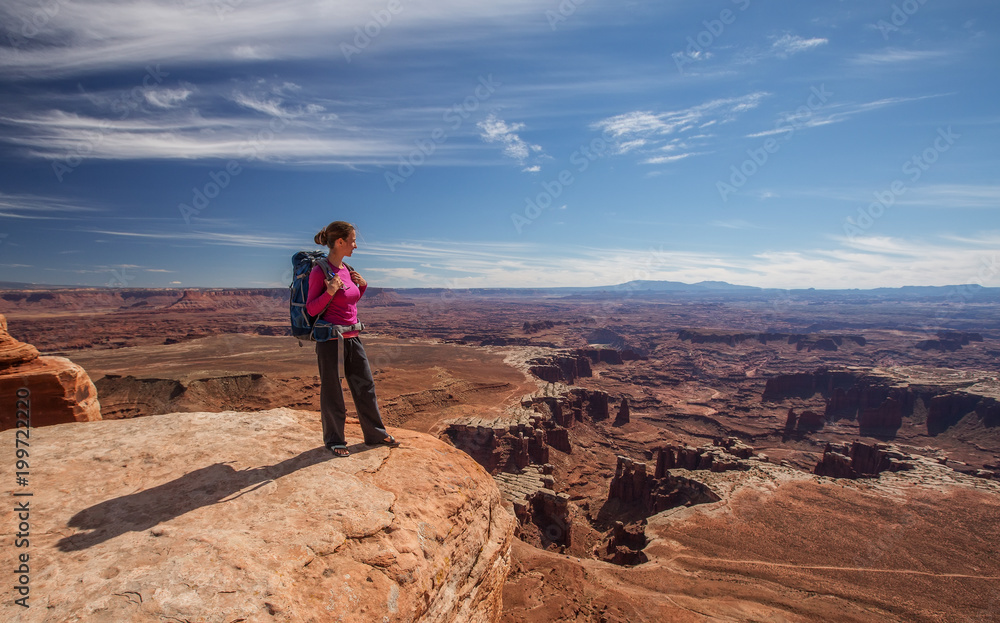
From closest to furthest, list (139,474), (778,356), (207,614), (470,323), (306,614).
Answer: (207,614), (306,614), (139,474), (778,356), (470,323)

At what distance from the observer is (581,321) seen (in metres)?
148

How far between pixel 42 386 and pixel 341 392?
5.88 m

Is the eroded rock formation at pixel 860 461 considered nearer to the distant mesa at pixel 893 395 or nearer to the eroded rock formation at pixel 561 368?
the distant mesa at pixel 893 395

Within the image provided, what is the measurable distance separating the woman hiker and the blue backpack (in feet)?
0.24

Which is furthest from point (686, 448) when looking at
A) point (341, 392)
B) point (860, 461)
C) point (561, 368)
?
point (561, 368)

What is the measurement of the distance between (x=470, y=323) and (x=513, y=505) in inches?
4270

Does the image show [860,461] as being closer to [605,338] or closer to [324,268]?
[324,268]

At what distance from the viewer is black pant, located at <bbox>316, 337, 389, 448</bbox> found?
450 centimetres

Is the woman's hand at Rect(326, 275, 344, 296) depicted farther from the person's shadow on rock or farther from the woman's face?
the person's shadow on rock

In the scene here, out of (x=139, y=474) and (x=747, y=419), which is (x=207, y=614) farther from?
(x=747, y=419)

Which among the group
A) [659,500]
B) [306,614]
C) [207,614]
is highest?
[207,614]

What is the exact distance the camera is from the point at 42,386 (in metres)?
→ 6.66

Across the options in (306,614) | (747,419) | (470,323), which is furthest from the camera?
(470,323)

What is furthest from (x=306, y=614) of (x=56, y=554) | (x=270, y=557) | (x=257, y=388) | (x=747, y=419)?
(x=747, y=419)
